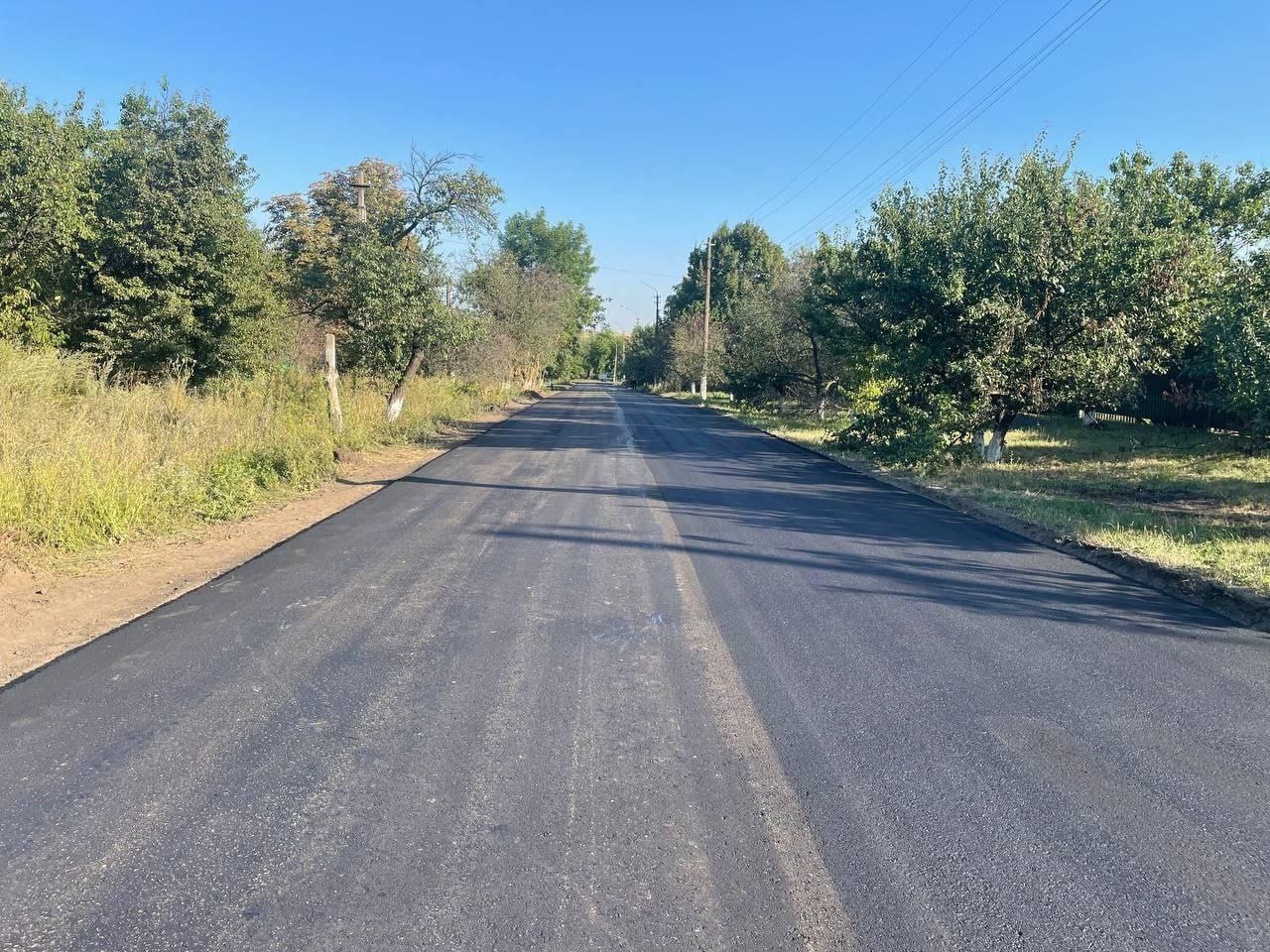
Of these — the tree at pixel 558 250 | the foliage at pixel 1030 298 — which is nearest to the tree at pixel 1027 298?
the foliage at pixel 1030 298

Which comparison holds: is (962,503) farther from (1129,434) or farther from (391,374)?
(391,374)

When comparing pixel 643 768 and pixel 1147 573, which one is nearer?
pixel 643 768

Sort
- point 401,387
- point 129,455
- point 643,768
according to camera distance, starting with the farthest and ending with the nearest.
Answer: point 401,387, point 129,455, point 643,768

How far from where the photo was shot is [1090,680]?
4793 mm

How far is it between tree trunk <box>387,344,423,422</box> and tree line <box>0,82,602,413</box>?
0.06m

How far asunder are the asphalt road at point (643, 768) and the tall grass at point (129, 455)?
226cm

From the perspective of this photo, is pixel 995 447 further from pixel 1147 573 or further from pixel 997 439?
pixel 1147 573

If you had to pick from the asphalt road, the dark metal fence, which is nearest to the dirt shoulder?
the asphalt road

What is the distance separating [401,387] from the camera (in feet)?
72.1

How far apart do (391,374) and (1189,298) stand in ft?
61.3

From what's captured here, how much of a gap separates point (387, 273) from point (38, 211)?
652cm

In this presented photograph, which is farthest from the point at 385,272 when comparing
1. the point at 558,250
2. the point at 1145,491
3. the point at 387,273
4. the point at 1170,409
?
the point at 558,250

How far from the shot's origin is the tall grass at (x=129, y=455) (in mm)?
7691

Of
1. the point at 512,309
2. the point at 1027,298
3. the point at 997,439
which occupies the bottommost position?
the point at 997,439
